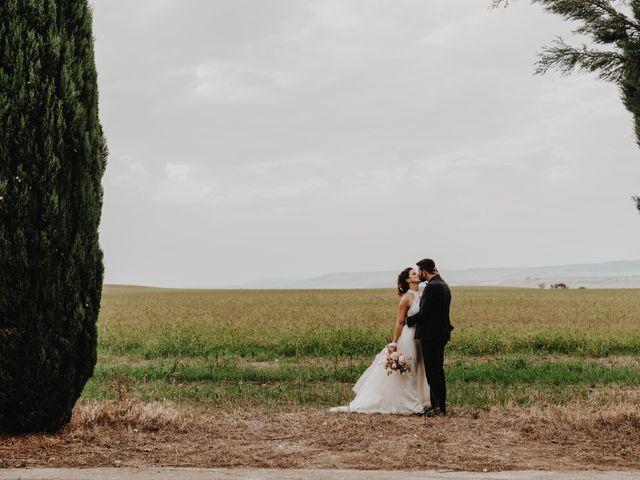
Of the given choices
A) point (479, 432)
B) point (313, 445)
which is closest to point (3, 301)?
point (313, 445)

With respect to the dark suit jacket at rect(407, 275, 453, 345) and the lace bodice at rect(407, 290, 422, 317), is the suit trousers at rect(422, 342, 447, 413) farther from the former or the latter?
the lace bodice at rect(407, 290, 422, 317)

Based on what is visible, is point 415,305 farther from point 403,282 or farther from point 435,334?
point 435,334

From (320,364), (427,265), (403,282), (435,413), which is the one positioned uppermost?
(427,265)

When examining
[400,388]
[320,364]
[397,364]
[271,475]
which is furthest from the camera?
[320,364]

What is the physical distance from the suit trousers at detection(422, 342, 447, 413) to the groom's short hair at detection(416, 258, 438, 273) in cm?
112

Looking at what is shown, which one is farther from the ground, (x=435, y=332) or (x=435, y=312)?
(x=435, y=312)

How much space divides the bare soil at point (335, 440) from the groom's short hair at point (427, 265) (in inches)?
86.7

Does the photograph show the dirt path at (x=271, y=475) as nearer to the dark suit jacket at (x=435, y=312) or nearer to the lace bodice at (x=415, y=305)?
the dark suit jacket at (x=435, y=312)

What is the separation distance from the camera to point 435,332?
10.4 metres

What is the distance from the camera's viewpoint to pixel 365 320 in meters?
32.5

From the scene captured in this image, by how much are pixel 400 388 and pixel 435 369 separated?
2.21ft

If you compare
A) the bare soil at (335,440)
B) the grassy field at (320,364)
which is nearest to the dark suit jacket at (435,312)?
the bare soil at (335,440)

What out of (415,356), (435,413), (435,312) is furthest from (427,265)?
(435,413)

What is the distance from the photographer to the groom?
409 inches
